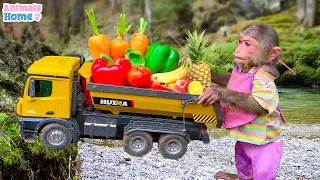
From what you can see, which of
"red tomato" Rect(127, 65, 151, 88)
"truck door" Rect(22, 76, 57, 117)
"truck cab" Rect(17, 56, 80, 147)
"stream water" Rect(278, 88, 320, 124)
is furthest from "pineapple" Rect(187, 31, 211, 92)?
"stream water" Rect(278, 88, 320, 124)

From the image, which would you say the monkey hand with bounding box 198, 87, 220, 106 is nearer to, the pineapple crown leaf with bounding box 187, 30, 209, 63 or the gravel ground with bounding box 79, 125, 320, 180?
the pineapple crown leaf with bounding box 187, 30, 209, 63

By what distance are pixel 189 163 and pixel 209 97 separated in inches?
227

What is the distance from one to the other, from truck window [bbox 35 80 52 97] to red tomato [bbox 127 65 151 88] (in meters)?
0.40

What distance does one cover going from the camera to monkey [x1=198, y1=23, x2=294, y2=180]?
2768 mm

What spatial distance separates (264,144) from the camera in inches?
115

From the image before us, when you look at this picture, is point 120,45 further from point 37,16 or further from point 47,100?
point 37,16

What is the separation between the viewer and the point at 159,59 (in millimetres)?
2801

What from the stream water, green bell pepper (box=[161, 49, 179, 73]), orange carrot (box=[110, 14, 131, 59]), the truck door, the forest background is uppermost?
orange carrot (box=[110, 14, 131, 59])

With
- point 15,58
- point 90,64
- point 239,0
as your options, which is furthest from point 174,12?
point 90,64

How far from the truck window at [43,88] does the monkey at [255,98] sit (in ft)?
2.49

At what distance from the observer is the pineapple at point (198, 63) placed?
277 cm

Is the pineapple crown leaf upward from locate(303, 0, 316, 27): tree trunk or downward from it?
upward

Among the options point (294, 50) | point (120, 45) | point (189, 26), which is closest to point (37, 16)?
point (189, 26)

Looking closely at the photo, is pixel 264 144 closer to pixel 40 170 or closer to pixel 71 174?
pixel 40 170
